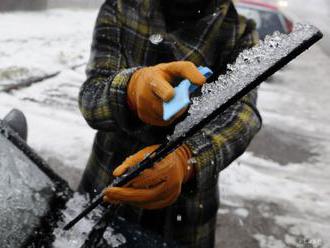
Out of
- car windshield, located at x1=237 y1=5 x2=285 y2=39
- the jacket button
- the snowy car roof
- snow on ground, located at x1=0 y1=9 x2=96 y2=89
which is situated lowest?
snow on ground, located at x1=0 y1=9 x2=96 y2=89

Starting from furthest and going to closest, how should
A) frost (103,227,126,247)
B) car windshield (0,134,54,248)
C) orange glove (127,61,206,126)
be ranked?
1. frost (103,227,126,247)
2. car windshield (0,134,54,248)
3. orange glove (127,61,206,126)

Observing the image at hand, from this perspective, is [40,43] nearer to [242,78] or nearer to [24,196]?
[24,196]

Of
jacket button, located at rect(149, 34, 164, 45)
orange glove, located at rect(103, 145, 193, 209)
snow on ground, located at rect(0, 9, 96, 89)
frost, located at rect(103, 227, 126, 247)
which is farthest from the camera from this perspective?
snow on ground, located at rect(0, 9, 96, 89)

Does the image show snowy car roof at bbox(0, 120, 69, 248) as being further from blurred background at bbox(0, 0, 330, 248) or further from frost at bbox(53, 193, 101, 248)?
blurred background at bbox(0, 0, 330, 248)

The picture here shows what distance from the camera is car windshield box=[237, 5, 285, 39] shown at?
10266 mm

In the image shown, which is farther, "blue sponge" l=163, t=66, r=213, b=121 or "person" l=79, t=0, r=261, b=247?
"person" l=79, t=0, r=261, b=247

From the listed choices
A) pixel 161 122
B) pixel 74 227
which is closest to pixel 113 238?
pixel 74 227

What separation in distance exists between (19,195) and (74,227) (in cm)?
25

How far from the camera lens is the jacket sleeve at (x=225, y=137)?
5.77 ft

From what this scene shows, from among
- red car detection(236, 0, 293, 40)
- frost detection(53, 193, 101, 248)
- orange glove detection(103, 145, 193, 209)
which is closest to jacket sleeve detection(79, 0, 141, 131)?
orange glove detection(103, 145, 193, 209)

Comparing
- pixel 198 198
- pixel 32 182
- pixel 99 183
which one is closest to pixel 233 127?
pixel 198 198

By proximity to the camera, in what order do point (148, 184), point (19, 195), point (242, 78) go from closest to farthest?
point (242, 78) → point (148, 184) → point (19, 195)

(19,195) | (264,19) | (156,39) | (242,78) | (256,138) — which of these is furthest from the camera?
(264,19)

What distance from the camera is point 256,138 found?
6273 millimetres
